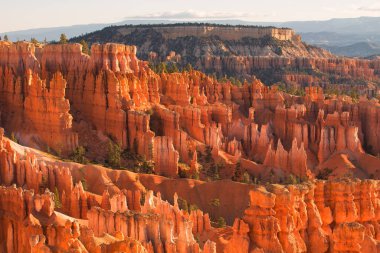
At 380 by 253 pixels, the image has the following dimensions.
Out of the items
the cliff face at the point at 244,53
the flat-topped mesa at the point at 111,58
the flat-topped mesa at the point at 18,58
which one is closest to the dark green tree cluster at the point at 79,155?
the flat-topped mesa at the point at 18,58

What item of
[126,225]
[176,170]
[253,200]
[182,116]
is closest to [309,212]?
[253,200]

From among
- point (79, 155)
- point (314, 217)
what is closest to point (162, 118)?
point (79, 155)

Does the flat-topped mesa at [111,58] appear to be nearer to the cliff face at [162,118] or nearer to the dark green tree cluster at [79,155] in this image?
the cliff face at [162,118]

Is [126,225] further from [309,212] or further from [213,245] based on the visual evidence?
[309,212]

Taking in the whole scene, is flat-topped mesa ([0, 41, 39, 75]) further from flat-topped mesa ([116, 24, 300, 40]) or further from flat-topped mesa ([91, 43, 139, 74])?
flat-topped mesa ([116, 24, 300, 40])

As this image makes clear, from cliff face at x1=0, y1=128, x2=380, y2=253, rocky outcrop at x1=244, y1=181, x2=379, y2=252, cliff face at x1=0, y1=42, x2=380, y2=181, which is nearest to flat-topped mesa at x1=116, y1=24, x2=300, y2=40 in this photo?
cliff face at x1=0, y1=42, x2=380, y2=181

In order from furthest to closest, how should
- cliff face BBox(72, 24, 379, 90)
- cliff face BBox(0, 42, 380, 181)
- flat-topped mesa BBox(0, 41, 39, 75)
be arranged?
1. cliff face BBox(72, 24, 379, 90)
2. flat-topped mesa BBox(0, 41, 39, 75)
3. cliff face BBox(0, 42, 380, 181)
